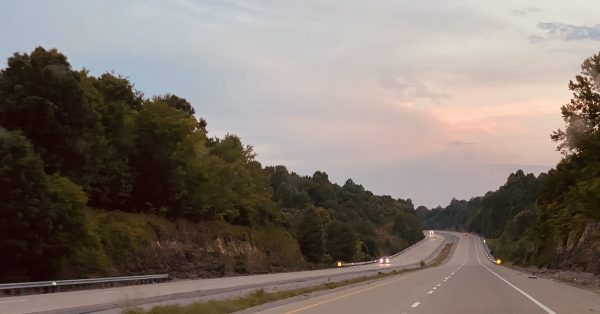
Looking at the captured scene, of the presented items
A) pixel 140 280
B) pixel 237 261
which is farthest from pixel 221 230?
pixel 140 280

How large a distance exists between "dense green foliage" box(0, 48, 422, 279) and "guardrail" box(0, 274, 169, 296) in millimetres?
3270

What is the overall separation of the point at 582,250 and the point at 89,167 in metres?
50.3

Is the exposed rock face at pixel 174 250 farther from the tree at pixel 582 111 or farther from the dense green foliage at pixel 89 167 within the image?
the tree at pixel 582 111

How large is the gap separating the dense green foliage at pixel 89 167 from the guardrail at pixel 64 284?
3270 mm

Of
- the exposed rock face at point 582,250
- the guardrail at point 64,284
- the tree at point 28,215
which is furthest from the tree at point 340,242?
the tree at point 28,215

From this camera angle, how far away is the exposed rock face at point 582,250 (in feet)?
212

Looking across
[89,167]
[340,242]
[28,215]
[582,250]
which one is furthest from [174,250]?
[340,242]

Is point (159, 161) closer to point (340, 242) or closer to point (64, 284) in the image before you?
point (64, 284)

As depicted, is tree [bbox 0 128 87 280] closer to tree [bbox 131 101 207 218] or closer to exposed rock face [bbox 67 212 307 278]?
exposed rock face [bbox 67 212 307 278]

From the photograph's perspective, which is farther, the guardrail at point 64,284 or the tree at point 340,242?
the tree at point 340,242

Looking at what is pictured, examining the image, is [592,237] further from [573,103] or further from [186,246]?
A: [186,246]

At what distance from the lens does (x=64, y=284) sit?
4003 cm

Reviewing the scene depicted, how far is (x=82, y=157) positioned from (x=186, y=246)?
19.8m

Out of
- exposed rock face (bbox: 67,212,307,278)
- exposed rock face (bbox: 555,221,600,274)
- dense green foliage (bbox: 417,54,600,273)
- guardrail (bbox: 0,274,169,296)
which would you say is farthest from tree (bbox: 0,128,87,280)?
exposed rock face (bbox: 555,221,600,274)
